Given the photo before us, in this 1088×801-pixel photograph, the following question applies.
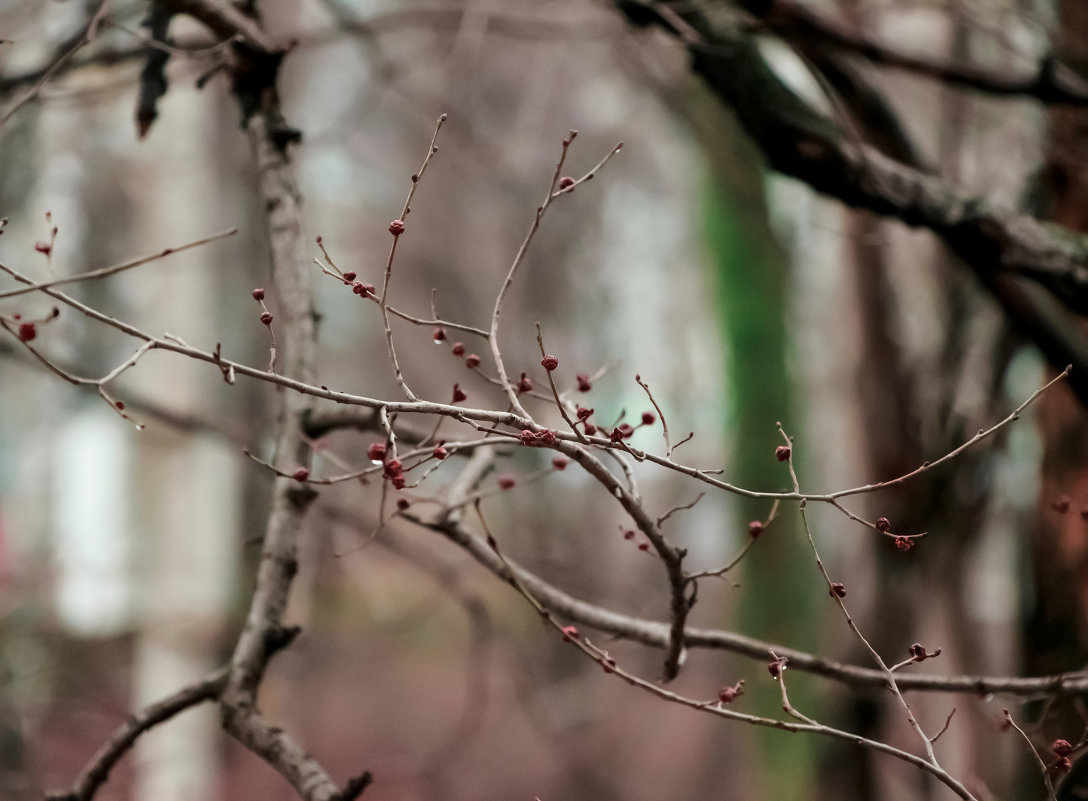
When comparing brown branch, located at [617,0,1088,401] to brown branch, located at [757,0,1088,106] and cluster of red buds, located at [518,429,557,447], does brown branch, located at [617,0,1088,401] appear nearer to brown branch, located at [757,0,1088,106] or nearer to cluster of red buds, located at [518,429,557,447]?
brown branch, located at [757,0,1088,106]

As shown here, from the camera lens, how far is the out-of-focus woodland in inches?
80.9

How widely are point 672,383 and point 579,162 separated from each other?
1497 mm

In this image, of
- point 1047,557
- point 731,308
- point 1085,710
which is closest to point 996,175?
point 731,308

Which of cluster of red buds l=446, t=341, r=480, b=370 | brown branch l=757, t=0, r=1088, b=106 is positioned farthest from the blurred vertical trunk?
cluster of red buds l=446, t=341, r=480, b=370

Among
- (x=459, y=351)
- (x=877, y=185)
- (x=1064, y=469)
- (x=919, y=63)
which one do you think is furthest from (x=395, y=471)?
(x=1064, y=469)

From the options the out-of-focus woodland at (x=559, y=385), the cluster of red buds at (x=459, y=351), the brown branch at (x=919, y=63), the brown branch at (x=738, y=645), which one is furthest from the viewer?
the brown branch at (x=919, y=63)

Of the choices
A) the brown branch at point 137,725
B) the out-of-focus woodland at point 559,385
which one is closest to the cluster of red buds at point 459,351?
the out-of-focus woodland at point 559,385

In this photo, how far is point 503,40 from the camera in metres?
→ 6.25

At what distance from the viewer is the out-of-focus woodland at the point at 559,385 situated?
2055 millimetres

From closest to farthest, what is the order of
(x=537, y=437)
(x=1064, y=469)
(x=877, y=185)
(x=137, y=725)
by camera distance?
1. (x=537, y=437)
2. (x=137, y=725)
3. (x=877, y=185)
4. (x=1064, y=469)

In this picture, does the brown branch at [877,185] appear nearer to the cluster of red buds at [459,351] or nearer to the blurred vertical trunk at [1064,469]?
the blurred vertical trunk at [1064,469]

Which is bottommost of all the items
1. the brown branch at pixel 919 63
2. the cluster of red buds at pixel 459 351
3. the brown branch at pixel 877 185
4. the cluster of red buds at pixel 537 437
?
the cluster of red buds at pixel 537 437

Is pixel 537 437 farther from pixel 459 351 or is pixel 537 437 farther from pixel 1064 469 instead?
pixel 1064 469

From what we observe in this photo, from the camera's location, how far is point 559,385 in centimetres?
444
